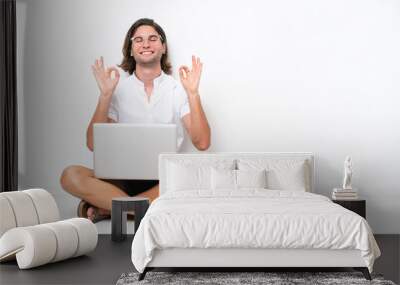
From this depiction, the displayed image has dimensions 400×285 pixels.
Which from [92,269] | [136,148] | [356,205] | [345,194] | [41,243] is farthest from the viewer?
[136,148]

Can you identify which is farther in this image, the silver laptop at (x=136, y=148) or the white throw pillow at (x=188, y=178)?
the silver laptop at (x=136, y=148)

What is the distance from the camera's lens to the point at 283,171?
700cm

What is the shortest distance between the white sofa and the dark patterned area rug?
0.68 metres

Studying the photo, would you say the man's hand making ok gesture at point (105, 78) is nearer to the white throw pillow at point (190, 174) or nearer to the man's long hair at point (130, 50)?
the man's long hair at point (130, 50)

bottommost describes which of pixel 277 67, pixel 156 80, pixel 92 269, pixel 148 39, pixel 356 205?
pixel 92 269

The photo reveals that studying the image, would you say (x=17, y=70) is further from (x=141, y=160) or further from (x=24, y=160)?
(x=141, y=160)

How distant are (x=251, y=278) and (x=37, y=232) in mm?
1738

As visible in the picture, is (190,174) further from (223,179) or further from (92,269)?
(92,269)

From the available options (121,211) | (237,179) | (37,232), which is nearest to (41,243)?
(37,232)

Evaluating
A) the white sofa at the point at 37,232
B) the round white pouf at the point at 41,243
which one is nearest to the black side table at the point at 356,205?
the white sofa at the point at 37,232

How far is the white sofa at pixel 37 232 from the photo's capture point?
18.1ft

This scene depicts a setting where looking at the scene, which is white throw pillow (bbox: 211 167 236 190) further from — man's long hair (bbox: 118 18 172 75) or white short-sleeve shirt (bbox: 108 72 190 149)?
man's long hair (bbox: 118 18 172 75)

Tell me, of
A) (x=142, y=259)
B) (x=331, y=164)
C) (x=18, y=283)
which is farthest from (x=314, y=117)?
(x=18, y=283)

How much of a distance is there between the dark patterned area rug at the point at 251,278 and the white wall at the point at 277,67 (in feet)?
8.11
